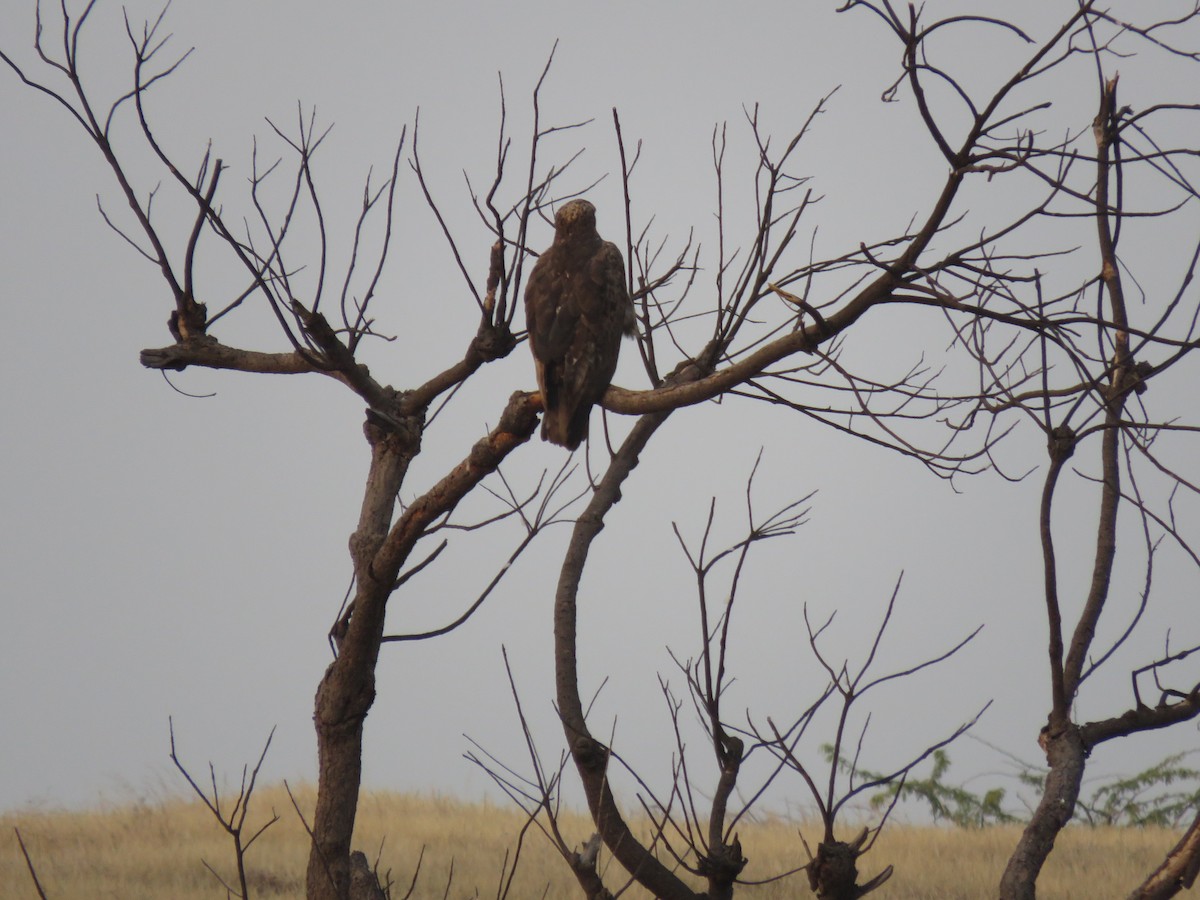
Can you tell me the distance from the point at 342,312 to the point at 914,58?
6.72 feet

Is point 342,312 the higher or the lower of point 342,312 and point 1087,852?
the higher

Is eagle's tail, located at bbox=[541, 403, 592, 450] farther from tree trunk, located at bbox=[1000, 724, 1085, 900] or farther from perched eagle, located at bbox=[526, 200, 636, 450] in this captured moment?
Result: tree trunk, located at bbox=[1000, 724, 1085, 900]

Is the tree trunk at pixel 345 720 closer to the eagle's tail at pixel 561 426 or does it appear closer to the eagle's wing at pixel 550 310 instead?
the eagle's tail at pixel 561 426

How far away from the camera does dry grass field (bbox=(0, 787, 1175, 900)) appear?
19.7 ft

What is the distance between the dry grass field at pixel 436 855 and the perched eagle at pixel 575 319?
285cm

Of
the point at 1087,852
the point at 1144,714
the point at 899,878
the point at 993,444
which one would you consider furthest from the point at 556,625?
the point at 1087,852

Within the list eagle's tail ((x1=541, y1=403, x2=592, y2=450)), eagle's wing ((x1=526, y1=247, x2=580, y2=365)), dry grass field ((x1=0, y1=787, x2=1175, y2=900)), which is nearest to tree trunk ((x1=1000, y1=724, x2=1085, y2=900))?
eagle's tail ((x1=541, y1=403, x2=592, y2=450))

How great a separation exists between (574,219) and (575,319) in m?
0.70

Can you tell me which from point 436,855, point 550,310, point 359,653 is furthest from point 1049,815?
point 436,855

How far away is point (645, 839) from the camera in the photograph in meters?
7.43

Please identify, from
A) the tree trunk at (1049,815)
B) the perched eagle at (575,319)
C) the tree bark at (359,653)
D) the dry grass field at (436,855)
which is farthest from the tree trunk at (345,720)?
the dry grass field at (436,855)

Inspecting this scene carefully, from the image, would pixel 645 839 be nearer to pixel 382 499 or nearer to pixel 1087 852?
pixel 1087 852

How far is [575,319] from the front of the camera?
423cm

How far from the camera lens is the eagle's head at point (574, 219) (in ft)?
15.5
